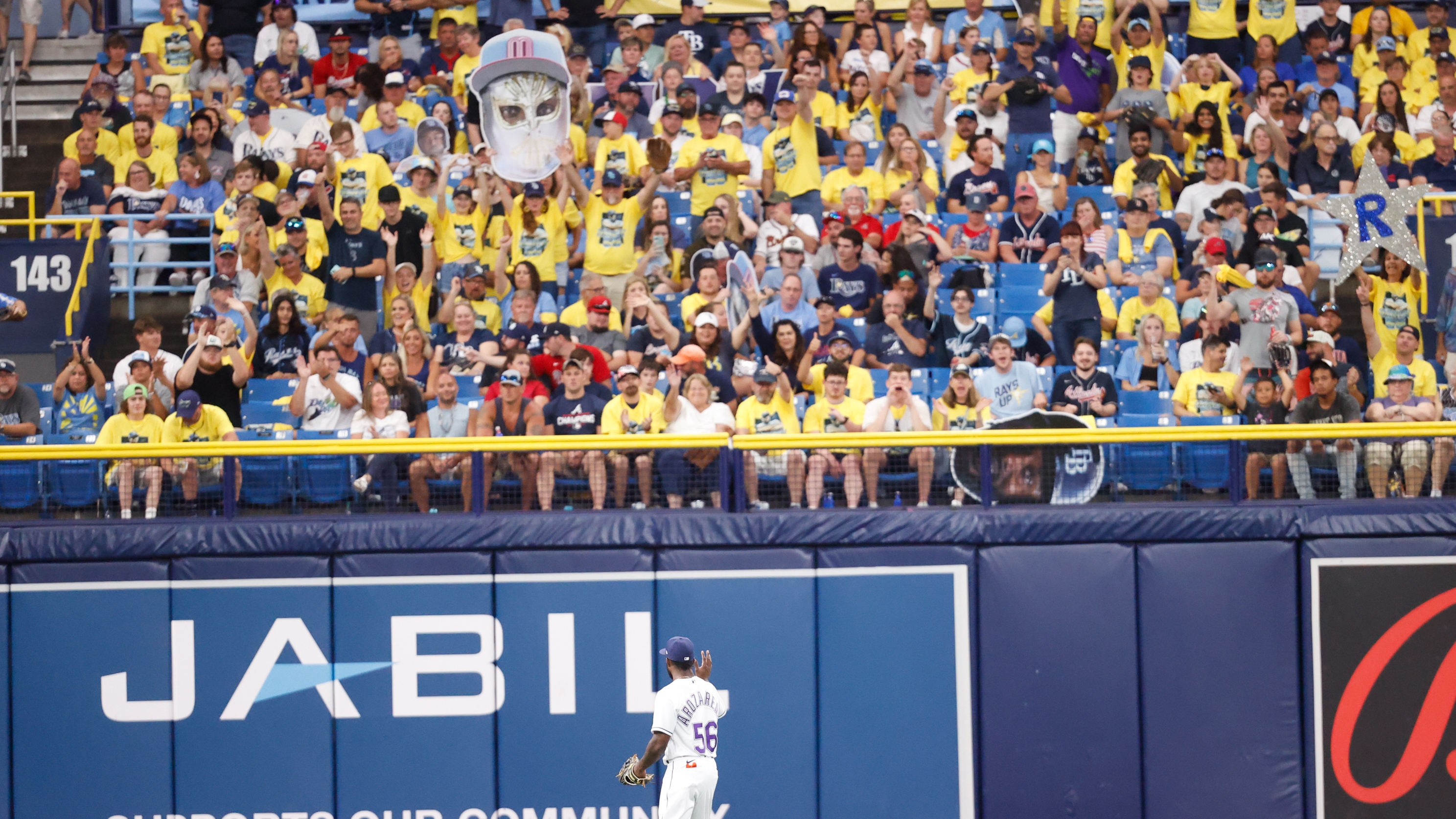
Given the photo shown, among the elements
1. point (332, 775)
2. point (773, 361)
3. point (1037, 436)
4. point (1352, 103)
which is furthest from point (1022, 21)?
point (332, 775)

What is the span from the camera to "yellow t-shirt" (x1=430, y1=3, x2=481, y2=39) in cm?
1689

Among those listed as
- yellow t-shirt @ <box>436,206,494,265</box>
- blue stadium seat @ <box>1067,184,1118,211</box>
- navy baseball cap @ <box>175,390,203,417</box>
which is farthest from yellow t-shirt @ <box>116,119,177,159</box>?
blue stadium seat @ <box>1067,184,1118,211</box>

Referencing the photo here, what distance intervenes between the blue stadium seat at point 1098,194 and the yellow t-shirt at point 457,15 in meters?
7.04

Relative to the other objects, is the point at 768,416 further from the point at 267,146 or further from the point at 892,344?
the point at 267,146

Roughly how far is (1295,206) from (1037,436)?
216 inches

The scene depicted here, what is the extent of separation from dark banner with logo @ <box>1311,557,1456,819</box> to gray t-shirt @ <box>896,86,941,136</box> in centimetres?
702

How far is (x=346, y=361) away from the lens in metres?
12.0

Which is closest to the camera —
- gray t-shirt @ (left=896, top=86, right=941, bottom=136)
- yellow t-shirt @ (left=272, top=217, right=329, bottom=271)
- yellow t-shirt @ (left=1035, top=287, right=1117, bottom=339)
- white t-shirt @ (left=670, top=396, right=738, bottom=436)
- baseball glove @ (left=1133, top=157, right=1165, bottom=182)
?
white t-shirt @ (left=670, top=396, right=738, bottom=436)

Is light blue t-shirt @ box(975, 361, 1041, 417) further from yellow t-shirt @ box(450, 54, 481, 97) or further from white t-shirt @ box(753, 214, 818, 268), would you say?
yellow t-shirt @ box(450, 54, 481, 97)

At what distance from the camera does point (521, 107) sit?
13211 mm

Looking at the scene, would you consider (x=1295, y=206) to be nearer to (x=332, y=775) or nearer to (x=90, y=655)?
(x=332, y=775)

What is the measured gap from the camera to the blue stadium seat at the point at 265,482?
10.1 meters

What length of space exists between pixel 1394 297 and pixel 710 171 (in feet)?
20.5

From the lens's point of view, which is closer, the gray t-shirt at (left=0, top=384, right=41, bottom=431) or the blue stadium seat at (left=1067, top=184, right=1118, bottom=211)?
the gray t-shirt at (left=0, top=384, right=41, bottom=431)
